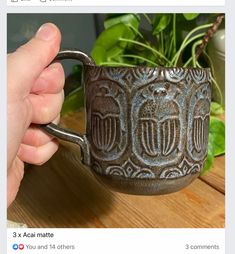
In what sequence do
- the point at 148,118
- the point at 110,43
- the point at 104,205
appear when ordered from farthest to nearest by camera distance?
the point at 110,43 < the point at 104,205 < the point at 148,118

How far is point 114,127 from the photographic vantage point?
0.28 metres

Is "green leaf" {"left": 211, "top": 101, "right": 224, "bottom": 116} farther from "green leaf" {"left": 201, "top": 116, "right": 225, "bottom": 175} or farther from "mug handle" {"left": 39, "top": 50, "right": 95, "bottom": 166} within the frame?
"mug handle" {"left": 39, "top": 50, "right": 95, "bottom": 166}

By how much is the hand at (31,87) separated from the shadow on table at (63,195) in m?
0.04

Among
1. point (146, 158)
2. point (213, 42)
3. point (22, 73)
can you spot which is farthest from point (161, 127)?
point (213, 42)

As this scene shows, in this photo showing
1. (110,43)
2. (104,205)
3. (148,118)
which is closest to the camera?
(148,118)

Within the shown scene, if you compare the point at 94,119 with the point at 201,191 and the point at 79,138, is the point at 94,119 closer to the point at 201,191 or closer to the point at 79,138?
the point at 79,138

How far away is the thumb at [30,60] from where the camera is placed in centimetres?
32

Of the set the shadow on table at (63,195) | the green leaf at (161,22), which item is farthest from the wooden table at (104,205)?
the green leaf at (161,22)

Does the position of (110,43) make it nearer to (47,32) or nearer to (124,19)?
(124,19)

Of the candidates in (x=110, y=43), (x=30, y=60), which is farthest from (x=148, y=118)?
(x=110, y=43)

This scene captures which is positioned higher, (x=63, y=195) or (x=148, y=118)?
(x=148, y=118)

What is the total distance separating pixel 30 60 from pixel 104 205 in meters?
0.18

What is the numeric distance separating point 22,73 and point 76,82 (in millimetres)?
291

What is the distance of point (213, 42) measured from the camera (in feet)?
1.78
